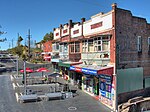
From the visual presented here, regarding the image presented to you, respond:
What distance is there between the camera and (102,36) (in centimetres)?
2264

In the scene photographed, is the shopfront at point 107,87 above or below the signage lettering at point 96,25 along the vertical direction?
below

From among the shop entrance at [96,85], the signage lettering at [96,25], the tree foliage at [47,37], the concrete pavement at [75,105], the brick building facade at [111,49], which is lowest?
the concrete pavement at [75,105]

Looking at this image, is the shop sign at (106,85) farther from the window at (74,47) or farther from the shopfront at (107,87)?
the window at (74,47)

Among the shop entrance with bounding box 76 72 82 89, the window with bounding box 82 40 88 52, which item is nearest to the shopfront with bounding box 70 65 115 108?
the shop entrance with bounding box 76 72 82 89

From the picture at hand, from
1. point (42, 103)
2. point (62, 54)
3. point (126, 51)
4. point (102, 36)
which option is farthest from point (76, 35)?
point (42, 103)

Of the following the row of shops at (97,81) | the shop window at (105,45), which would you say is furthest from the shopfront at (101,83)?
the shop window at (105,45)

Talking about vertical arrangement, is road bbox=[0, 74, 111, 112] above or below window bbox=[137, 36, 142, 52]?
below

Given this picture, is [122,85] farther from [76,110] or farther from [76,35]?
[76,35]

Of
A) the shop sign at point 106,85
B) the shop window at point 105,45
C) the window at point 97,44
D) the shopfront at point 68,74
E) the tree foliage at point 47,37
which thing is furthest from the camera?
the tree foliage at point 47,37

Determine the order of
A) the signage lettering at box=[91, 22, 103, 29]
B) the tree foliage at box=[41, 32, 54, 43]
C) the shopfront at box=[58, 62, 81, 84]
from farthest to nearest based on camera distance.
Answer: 1. the tree foliage at box=[41, 32, 54, 43]
2. the shopfront at box=[58, 62, 81, 84]
3. the signage lettering at box=[91, 22, 103, 29]

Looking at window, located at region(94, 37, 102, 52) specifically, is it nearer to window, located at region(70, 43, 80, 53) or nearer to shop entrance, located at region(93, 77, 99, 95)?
shop entrance, located at region(93, 77, 99, 95)

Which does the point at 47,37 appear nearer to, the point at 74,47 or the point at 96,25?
the point at 74,47

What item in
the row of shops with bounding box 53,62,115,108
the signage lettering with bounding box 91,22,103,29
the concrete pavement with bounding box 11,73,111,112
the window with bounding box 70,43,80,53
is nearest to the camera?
the concrete pavement with bounding box 11,73,111,112

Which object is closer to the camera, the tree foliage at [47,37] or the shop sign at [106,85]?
the shop sign at [106,85]
